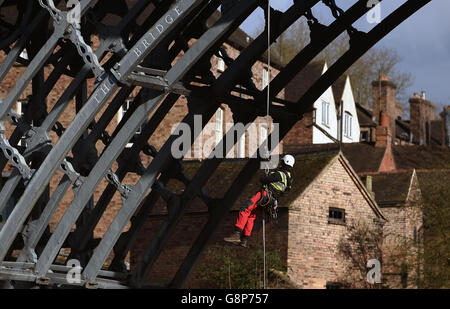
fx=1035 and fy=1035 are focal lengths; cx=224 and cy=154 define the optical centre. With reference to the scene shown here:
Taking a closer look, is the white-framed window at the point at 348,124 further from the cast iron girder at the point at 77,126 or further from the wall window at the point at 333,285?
the cast iron girder at the point at 77,126

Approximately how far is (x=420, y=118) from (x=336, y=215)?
3793cm

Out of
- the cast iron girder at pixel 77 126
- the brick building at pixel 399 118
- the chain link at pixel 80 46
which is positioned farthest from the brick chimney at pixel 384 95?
Answer: the cast iron girder at pixel 77 126

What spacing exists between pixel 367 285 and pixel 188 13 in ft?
85.8

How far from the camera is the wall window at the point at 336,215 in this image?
114 feet

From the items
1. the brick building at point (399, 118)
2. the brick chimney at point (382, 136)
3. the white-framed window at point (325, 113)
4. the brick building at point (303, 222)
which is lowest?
the brick building at point (303, 222)

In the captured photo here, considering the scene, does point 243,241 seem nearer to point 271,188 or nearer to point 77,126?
point 271,188

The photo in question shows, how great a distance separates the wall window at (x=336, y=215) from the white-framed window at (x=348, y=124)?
89.6ft

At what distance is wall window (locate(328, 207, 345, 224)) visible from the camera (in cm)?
3478

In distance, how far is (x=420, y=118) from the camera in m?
71.7

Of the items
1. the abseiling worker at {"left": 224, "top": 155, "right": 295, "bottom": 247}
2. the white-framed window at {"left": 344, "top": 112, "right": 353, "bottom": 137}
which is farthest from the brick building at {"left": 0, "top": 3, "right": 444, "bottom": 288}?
the white-framed window at {"left": 344, "top": 112, "right": 353, "bottom": 137}

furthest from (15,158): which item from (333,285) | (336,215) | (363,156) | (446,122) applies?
(446,122)

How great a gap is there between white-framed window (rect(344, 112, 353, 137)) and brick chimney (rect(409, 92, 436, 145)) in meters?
8.86

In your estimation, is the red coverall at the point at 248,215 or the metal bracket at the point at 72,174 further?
the red coverall at the point at 248,215

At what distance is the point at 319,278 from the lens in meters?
33.8
